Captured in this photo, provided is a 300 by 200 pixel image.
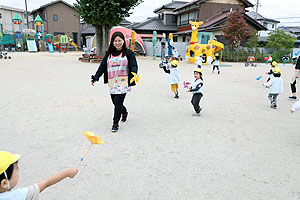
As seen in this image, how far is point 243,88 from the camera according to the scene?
9094 mm

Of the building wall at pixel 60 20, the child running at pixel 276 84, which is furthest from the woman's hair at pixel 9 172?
the building wall at pixel 60 20

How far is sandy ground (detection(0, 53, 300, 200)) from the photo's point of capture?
2.74m

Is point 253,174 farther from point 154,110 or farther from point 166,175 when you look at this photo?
point 154,110

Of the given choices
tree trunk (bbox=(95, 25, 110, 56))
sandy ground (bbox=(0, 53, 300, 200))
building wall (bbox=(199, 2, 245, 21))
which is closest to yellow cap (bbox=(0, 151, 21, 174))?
sandy ground (bbox=(0, 53, 300, 200))

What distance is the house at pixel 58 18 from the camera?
3831cm

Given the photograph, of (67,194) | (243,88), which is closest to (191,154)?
(67,194)

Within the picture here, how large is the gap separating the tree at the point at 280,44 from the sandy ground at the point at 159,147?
1951cm

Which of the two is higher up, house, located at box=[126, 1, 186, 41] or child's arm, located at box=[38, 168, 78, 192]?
house, located at box=[126, 1, 186, 41]

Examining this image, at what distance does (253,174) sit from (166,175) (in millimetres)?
1117

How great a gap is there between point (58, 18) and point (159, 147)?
40975mm

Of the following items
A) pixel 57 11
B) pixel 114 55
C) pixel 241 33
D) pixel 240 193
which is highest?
pixel 57 11

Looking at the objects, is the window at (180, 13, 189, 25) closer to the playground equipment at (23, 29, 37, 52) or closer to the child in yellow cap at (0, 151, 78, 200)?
the playground equipment at (23, 29, 37, 52)

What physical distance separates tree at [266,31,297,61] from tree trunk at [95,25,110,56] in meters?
16.3

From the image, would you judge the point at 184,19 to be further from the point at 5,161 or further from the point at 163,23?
the point at 5,161
